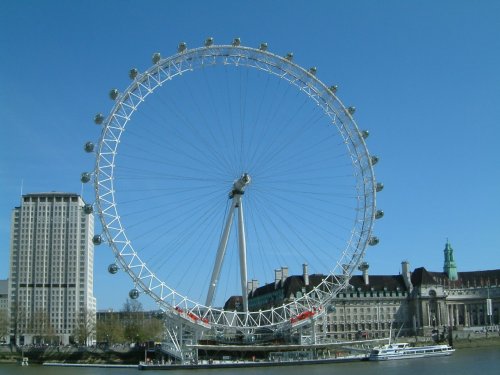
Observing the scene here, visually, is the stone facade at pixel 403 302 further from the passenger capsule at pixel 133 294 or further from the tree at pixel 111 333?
the passenger capsule at pixel 133 294

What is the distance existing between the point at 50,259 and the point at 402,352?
122021 mm

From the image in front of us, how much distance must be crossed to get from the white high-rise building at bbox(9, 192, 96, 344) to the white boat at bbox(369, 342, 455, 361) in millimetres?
112285

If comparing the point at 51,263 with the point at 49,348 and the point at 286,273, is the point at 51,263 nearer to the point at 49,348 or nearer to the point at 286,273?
the point at 286,273

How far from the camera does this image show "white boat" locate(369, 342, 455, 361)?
80375 millimetres

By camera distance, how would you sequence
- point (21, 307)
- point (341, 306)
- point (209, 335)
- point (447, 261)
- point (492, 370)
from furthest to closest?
point (21, 307) → point (447, 261) → point (341, 306) → point (209, 335) → point (492, 370)

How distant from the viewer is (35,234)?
7215 inches

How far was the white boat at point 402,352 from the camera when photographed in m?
80.4

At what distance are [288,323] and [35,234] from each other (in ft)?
406

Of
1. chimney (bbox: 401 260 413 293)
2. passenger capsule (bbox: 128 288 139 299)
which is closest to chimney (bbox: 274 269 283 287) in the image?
chimney (bbox: 401 260 413 293)

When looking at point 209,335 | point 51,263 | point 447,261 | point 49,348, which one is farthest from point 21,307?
point 209,335

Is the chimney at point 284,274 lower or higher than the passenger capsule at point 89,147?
lower

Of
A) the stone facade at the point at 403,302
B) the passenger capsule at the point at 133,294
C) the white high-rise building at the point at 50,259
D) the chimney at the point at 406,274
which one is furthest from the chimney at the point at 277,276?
the passenger capsule at the point at 133,294

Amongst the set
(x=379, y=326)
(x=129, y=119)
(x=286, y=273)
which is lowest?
(x=379, y=326)

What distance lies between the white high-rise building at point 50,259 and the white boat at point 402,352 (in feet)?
368
